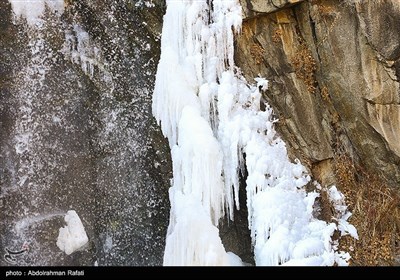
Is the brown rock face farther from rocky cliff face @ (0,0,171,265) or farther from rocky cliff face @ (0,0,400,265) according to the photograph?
rocky cliff face @ (0,0,171,265)

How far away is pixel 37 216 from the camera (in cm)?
630

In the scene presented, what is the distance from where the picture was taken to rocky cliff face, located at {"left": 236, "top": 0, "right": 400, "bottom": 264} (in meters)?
5.95

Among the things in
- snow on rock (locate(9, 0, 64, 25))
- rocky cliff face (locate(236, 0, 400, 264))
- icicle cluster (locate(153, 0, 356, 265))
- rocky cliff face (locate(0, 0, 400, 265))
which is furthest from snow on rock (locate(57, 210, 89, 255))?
rocky cliff face (locate(236, 0, 400, 264))

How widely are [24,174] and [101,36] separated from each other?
225 cm

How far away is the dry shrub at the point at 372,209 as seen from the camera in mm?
6531

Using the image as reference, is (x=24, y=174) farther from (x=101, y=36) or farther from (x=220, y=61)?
(x=220, y=61)

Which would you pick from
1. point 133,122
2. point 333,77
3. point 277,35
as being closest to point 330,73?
point 333,77

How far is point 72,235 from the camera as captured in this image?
6199mm

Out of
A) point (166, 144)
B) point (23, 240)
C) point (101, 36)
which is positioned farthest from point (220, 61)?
point (23, 240)

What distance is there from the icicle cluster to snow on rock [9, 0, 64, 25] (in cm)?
169

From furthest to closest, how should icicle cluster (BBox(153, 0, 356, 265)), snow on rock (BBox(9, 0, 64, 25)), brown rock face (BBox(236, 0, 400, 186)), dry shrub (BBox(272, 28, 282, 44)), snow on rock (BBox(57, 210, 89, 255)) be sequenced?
snow on rock (BBox(9, 0, 64, 25)) → dry shrub (BBox(272, 28, 282, 44)) → snow on rock (BBox(57, 210, 89, 255)) → brown rock face (BBox(236, 0, 400, 186)) → icicle cluster (BBox(153, 0, 356, 265))

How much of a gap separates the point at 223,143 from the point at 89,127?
6.60 ft

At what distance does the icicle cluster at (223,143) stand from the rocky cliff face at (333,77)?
0.99ft

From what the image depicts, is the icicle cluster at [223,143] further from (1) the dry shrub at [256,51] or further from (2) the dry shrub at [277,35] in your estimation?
(2) the dry shrub at [277,35]
